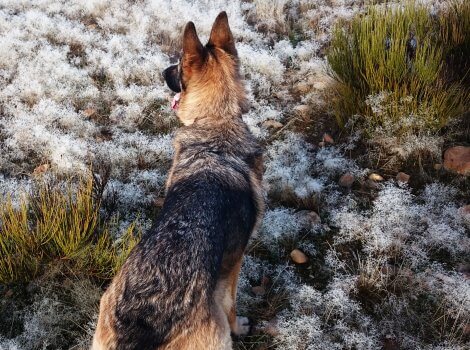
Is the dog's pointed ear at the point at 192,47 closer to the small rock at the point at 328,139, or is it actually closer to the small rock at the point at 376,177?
the small rock at the point at 328,139

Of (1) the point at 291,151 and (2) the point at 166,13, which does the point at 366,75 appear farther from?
(2) the point at 166,13

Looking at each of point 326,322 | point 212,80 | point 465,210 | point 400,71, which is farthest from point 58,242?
point 400,71

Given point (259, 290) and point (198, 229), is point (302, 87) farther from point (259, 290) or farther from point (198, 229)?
point (198, 229)

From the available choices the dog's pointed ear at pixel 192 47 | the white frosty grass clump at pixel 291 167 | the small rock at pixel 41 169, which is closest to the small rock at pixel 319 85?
the white frosty grass clump at pixel 291 167

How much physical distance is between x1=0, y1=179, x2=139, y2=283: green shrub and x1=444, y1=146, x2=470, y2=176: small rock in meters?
3.21

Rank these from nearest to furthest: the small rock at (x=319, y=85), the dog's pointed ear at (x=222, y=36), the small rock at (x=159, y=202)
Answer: the dog's pointed ear at (x=222, y=36) → the small rock at (x=159, y=202) → the small rock at (x=319, y=85)

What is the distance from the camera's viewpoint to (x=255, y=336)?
10.0 ft

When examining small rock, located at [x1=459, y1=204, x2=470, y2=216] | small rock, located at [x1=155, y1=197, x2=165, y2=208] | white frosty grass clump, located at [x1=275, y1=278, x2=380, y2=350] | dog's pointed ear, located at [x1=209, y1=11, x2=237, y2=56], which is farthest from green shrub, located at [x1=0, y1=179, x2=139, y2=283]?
small rock, located at [x1=459, y1=204, x2=470, y2=216]

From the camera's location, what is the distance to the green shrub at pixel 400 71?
166 inches

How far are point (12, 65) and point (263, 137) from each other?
146 inches

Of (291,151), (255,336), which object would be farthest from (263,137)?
(255,336)

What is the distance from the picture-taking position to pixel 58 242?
9.93 ft

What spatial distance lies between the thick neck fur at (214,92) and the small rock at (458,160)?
232 centimetres

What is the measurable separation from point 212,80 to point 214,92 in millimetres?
→ 98
